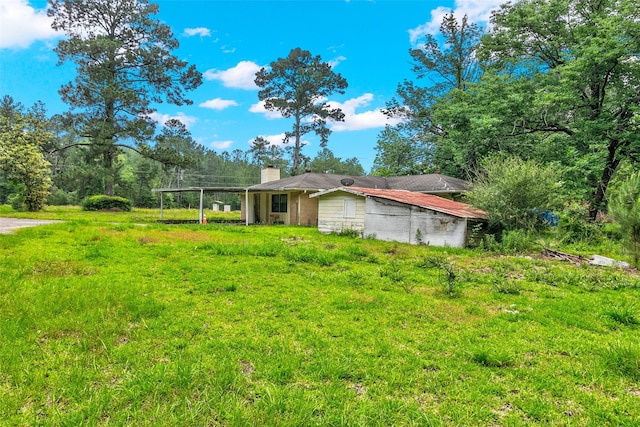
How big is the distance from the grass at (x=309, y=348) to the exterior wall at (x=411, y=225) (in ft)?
14.7

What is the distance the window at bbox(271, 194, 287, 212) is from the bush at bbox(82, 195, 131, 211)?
14.2 metres

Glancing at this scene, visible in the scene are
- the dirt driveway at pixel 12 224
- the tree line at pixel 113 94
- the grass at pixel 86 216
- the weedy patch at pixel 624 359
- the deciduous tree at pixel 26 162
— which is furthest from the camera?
the tree line at pixel 113 94

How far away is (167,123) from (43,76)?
1229 centimetres

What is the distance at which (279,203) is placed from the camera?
20.7 meters

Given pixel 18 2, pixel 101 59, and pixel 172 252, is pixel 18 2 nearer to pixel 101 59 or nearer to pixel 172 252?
pixel 172 252

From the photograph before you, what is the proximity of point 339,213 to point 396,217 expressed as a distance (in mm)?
2993

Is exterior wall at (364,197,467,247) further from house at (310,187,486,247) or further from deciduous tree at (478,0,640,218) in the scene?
deciduous tree at (478,0,640,218)

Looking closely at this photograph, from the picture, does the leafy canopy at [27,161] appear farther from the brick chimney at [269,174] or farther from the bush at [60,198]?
the brick chimney at [269,174]

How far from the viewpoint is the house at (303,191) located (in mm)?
18922

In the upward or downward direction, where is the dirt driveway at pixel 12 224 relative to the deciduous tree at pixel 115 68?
downward

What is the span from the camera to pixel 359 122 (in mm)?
41750

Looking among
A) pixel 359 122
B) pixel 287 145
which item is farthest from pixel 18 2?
pixel 359 122

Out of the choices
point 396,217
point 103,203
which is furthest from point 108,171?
point 396,217

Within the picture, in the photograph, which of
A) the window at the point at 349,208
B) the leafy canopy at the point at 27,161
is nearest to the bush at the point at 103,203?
the leafy canopy at the point at 27,161
